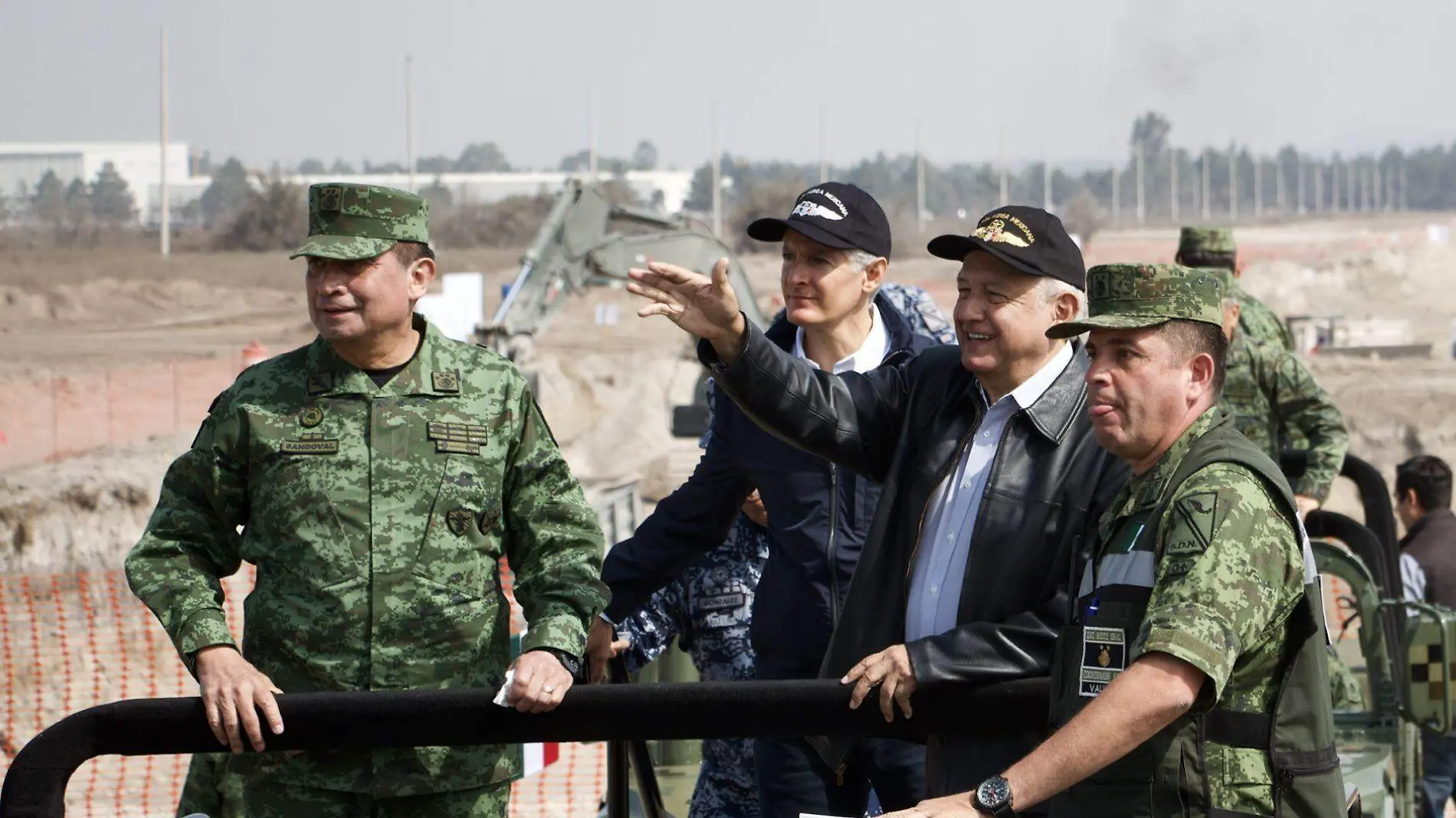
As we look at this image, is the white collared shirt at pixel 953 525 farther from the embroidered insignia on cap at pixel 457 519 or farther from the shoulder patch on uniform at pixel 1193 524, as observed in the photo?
the embroidered insignia on cap at pixel 457 519

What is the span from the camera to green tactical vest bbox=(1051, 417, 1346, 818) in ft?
8.89

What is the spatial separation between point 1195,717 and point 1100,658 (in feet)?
0.56

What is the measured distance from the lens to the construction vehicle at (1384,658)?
5.68m

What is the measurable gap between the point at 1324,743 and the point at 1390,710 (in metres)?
3.68

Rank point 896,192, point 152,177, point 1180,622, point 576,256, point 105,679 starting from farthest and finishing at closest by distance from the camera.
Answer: point 896,192 < point 152,177 < point 576,256 < point 105,679 < point 1180,622

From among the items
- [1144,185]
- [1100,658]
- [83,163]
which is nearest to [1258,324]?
[1100,658]

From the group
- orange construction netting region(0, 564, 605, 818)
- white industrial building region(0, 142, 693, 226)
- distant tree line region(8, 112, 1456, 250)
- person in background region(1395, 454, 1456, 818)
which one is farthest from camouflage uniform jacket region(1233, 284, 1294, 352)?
white industrial building region(0, 142, 693, 226)

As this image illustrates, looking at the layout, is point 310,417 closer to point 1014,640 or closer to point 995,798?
point 1014,640

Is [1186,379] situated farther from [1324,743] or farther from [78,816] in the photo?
[78,816]

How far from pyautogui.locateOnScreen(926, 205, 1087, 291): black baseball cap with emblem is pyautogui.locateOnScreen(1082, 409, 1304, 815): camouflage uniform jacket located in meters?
0.82

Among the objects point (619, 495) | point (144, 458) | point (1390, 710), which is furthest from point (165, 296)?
point (1390, 710)

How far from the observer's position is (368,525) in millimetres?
3623

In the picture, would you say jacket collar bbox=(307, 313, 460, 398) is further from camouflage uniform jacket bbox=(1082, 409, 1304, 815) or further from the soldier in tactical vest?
camouflage uniform jacket bbox=(1082, 409, 1304, 815)

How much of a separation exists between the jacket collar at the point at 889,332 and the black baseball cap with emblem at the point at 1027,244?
3.12 ft
